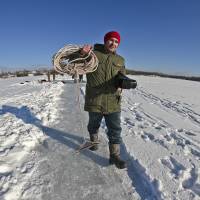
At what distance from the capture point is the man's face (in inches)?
140

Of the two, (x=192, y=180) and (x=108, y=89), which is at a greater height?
(x=108, y=89)

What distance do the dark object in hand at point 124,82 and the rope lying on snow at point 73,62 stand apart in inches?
14.3

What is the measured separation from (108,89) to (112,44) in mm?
650

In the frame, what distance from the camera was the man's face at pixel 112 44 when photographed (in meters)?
3.54

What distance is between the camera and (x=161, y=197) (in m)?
2.76

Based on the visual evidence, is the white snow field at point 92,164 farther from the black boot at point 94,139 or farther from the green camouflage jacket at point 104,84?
the green camouflage jacket at point 104,84

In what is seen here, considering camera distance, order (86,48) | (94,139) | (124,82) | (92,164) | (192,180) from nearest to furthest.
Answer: (192,180), (124,82), (86,48), (92,164), (94,139)

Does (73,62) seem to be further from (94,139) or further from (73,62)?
(94,139)

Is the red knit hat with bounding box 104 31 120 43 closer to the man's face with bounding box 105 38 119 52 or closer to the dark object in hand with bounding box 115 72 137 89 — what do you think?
the man's face with bounding box 105 38 119 52

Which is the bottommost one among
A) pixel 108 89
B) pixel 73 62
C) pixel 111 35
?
pixel 108 89

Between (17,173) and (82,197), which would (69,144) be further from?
(82,197)

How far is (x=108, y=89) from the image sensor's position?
371 centimetres

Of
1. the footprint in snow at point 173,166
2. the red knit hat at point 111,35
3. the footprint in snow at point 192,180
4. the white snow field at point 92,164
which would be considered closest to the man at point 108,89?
the red knit hat at point 111,35

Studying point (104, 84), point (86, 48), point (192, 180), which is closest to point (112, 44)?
point (86, 48)
